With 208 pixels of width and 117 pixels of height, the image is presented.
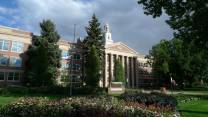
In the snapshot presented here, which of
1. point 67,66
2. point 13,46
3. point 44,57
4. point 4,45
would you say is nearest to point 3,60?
point 4,45

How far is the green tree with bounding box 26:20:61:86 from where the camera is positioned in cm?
5800

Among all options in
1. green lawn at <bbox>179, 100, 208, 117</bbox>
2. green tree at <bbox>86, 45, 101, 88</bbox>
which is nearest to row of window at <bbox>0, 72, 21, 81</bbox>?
green tree at <bbox>86, 45, 101, 88</bbox>

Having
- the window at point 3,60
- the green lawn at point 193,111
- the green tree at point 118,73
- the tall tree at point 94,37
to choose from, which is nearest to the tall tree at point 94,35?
the tall tree at point 94,37

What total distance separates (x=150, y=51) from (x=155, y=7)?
226 feet

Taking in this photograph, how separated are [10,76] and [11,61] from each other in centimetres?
315

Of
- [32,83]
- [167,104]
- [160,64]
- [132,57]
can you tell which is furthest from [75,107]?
[132,57]

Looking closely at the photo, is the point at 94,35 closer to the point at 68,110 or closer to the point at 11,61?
the point at 11,61

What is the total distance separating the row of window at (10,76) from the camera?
2375 inches

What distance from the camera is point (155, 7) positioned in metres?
19.5

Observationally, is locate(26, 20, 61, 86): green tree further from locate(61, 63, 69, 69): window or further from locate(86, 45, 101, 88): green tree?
locate(61, 63, 69, 69): window

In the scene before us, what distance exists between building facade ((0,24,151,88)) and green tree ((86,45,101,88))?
217 inches

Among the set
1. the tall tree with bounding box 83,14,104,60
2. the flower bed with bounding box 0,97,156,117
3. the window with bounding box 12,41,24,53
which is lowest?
the flower bed with bounding box 0,97,156,117

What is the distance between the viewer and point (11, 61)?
6234 centimetres

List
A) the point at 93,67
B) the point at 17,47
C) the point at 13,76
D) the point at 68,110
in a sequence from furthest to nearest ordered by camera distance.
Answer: the point at 93,67
the point at 17,47
the point at 13,76
the point at 68,110
